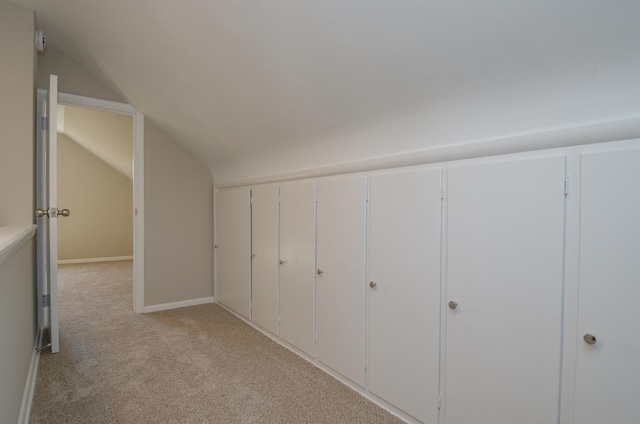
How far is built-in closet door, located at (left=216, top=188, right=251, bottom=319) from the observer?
3.30 meters

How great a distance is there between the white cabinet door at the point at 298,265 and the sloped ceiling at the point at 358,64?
0.83ft

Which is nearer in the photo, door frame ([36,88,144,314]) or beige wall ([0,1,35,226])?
beige wall ([0,1,35,226])

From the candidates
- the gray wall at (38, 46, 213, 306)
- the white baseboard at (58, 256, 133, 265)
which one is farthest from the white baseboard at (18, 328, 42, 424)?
the white baseboard at (58, 256, 133, 265)

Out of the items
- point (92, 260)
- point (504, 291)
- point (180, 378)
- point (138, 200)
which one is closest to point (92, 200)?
point (92, 260)

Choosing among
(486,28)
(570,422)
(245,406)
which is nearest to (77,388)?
(245,406)

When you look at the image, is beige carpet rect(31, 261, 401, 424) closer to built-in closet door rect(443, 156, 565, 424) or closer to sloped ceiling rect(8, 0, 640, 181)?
built-in closet door rect(443, 156, 565, 424)

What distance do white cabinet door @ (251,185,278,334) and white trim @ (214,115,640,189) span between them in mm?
942

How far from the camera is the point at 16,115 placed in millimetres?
2336

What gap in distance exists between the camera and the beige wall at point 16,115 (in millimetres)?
2293

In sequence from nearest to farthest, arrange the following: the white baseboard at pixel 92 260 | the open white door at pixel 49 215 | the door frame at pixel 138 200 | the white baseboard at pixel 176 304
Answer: the open white door at pixel 49 215 → the door frame at pixel 138 200 → the white baseboard at pixel 176 304 → the white baseboard at pixel 92 260

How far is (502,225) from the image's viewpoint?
4.58 ft

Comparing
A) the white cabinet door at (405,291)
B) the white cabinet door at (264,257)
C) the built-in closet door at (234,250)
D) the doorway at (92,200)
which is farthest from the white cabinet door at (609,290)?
the doorway at (92,200)

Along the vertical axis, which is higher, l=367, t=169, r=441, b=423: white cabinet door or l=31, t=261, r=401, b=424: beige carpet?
l=367, t=169, r=441, b=423: white cabinet door

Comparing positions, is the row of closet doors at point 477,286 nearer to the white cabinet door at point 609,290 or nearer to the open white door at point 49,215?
the white cabinet door at point 609,290
